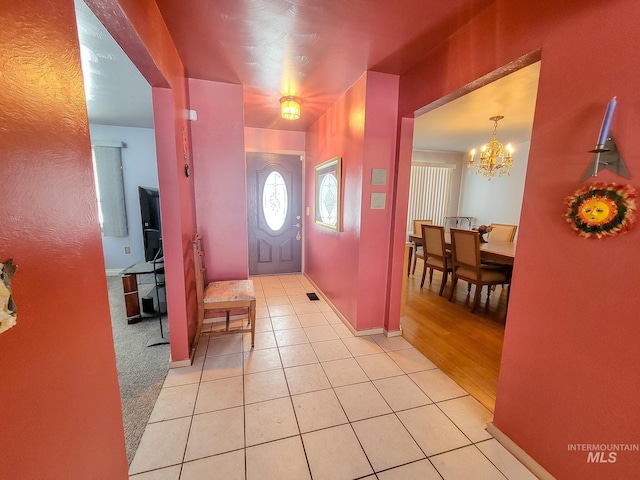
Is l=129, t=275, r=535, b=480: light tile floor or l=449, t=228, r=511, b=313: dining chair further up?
l=449, t=228, r=511, b=313: dining chair

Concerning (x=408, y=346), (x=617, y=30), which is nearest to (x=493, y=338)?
(x=408, y=346)

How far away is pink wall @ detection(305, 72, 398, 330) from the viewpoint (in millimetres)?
2285

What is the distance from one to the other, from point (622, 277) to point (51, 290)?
1.85 meters

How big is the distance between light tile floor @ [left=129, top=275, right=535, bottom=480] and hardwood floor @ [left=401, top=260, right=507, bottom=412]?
0.14 meters

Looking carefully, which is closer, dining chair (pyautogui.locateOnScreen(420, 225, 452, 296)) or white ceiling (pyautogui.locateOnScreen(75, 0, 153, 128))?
white ceiling (pyautogui.locateOnScreen(75, 0, 153, 128))

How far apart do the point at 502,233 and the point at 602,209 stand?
3.56 meters

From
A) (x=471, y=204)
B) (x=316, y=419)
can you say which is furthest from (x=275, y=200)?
(x=471, y=204)

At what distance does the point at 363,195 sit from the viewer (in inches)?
93.0

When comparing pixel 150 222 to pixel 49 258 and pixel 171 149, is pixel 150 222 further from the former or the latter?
pixel 49 258

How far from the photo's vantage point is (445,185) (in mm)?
6102

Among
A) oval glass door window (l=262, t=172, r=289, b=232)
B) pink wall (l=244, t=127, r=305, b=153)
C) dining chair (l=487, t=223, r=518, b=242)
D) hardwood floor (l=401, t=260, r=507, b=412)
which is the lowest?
hardwood floor (l=401, t=260, r=507, b=412)

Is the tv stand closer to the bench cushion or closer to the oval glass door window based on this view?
the bench cushion

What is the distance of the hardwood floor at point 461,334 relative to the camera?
79.4 inches

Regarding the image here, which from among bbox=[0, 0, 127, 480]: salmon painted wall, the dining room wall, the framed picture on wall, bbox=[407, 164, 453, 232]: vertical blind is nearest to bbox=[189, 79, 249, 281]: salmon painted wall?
the framed picture on wall
